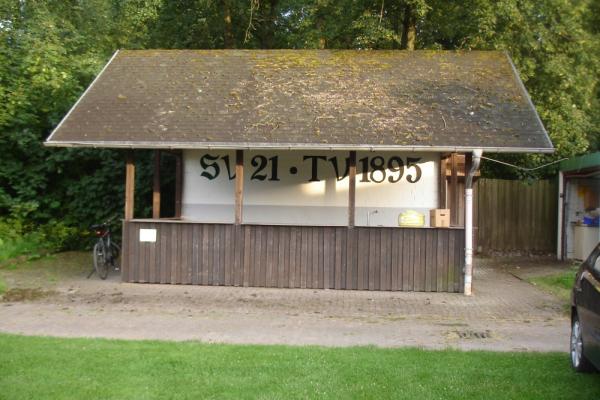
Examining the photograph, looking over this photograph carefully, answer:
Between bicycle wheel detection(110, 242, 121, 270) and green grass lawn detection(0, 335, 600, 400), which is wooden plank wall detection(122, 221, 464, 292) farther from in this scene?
green grass lawn detection(0, 335, 600, 400)

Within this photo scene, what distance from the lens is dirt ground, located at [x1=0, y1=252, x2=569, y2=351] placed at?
8680mm

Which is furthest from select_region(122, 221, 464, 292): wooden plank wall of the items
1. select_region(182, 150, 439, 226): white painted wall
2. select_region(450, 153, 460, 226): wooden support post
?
select_region(450, 153, 460, 226): wooden support post

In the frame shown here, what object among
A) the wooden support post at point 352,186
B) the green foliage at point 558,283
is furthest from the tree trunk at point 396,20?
the green foliage at point 558,283

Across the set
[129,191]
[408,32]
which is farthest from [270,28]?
[129,191]

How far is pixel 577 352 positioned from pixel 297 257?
6.69 metres

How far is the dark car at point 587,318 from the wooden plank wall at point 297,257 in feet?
17.6

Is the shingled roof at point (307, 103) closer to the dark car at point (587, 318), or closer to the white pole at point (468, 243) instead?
the white pole at point (468, 243)

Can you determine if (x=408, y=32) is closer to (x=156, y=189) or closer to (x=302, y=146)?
(x=302, y=146)

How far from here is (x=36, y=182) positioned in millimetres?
17500

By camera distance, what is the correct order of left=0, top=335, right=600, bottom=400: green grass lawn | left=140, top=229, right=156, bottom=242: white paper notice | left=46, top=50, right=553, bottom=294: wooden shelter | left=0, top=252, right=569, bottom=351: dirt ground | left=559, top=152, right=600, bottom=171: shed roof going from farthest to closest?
left=559, top=152, right=600, bottom=171: shed roof < left=140, top=229, right=156, bottom=242: white paper notice < left=46, top=50, right=553, bottom=294: wooden shelter < left=0, top=252, right=569, bottom=351: dirt ground < left=0, top=335, right=600, bottom=400: green grass lawn

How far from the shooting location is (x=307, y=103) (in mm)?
13734

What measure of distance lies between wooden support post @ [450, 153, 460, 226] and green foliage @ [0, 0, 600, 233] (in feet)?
12.4

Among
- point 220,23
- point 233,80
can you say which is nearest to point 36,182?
point 233,80

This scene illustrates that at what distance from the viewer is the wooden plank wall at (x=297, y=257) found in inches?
494
